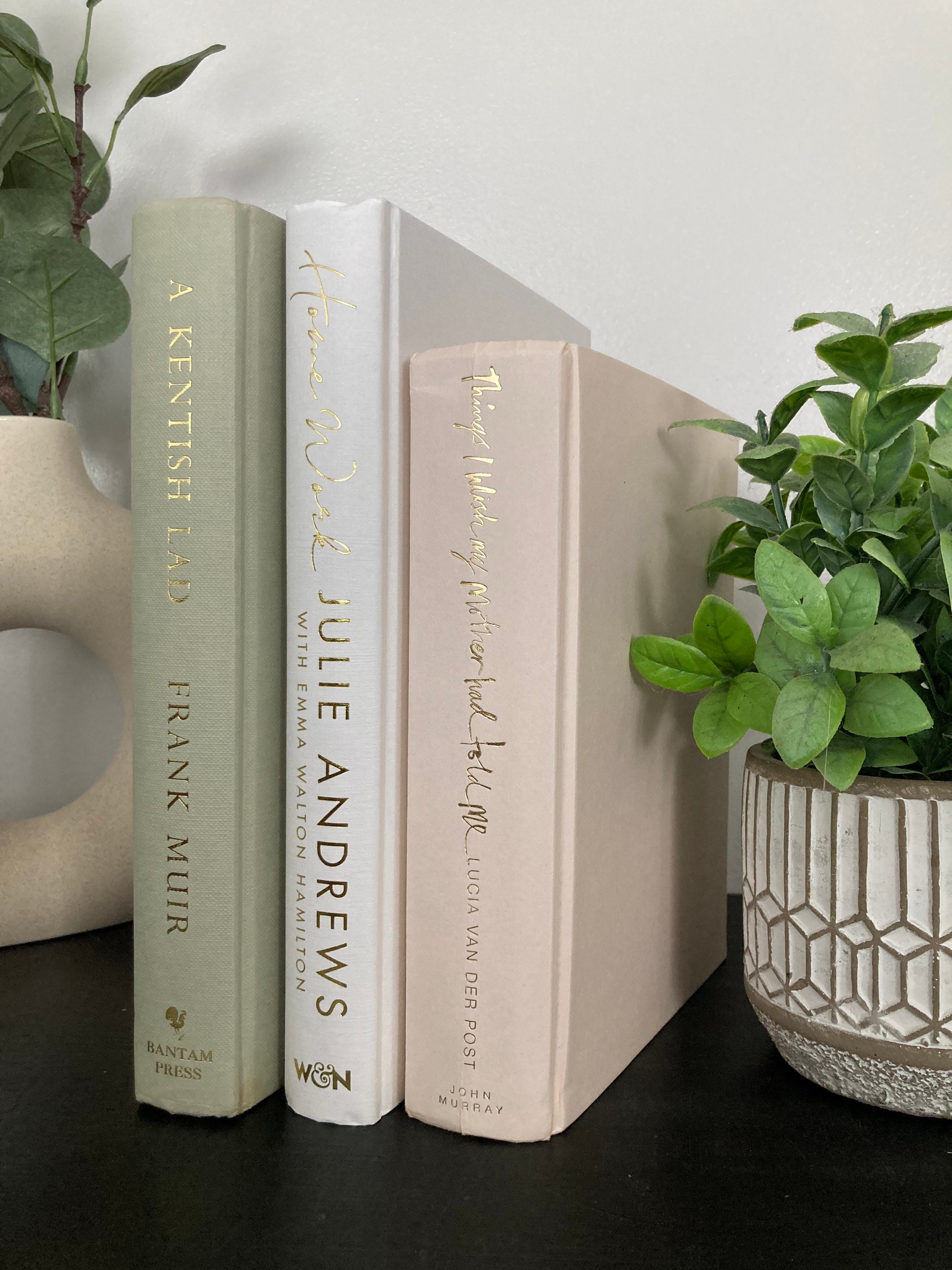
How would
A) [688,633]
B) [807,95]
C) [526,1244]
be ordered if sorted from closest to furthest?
[526,1244]
[688,633]
[807,95]

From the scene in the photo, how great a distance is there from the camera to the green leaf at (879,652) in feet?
1.13

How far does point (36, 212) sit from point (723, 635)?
55cm

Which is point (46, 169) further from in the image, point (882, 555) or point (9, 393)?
point (882, 555)

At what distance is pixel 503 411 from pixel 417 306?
7 centimetres

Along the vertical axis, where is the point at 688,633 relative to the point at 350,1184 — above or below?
above

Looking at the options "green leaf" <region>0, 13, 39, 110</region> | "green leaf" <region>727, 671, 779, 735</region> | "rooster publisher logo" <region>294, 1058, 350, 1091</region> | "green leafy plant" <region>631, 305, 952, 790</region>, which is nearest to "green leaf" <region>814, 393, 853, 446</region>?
"green leafy plant" <region>631, 305, 952, 790</region>

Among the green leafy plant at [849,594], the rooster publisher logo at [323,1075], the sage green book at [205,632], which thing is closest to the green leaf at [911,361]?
the green leafy plant at [849,594]

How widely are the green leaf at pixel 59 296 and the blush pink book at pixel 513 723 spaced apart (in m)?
0.30

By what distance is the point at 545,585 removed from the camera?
1.26ft

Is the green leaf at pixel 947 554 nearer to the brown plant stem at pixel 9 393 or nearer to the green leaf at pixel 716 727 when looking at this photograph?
the green leaf at pixel 716 727

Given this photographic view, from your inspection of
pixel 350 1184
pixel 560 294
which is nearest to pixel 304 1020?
pixel 350 1184

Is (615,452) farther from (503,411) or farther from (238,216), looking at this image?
(238,216)

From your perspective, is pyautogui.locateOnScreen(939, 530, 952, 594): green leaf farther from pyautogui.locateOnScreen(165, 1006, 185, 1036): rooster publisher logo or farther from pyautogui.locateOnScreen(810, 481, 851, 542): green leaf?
pyautogui.locateOnScreen(165, 1006, 185, 1036): rooster publisher logo

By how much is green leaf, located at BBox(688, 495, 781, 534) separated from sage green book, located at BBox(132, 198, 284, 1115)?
0.64 feet
